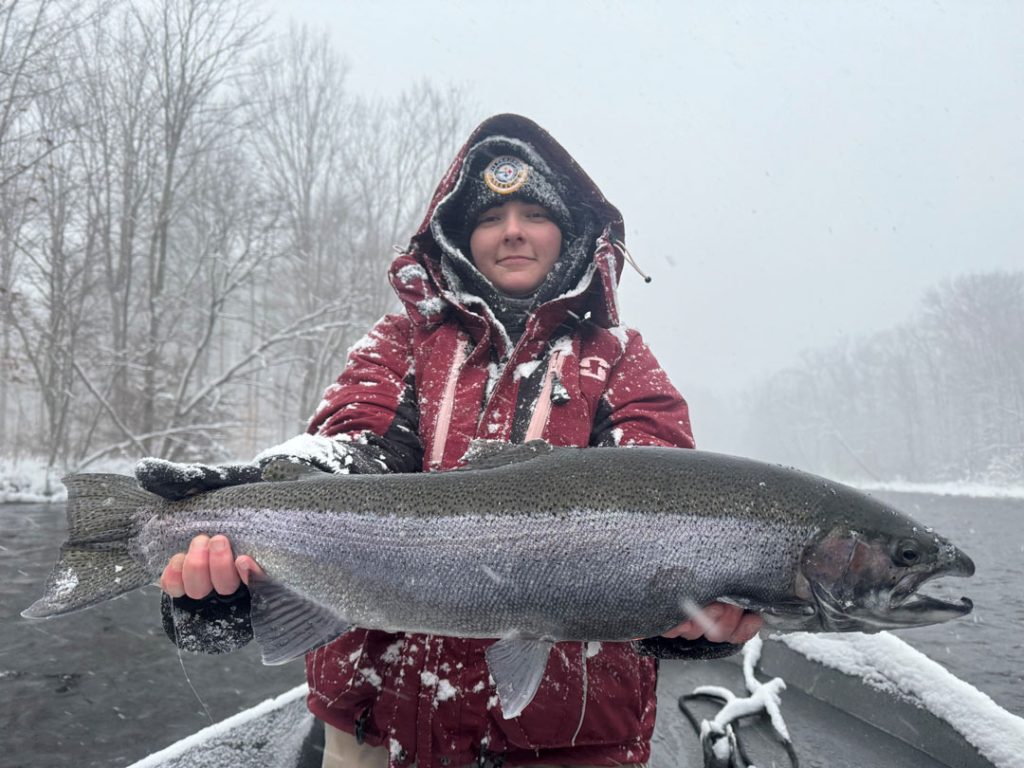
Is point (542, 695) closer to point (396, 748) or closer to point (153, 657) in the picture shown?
point (396, 748)

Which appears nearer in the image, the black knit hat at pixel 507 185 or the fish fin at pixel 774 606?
the fish fin at pixel 774 606

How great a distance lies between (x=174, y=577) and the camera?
6.52 feet

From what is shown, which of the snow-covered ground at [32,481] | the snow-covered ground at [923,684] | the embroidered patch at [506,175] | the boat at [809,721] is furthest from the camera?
the snow-covered ground at [32,481]

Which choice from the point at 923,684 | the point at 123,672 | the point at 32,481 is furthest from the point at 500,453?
the point at 32,481

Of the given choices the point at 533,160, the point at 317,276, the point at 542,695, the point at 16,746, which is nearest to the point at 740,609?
the point at 542,695

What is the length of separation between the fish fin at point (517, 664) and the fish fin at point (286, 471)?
0.82 meters

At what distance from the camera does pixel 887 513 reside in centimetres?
195

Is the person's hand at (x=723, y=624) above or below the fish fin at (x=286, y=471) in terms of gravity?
below

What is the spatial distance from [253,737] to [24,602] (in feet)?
19.6

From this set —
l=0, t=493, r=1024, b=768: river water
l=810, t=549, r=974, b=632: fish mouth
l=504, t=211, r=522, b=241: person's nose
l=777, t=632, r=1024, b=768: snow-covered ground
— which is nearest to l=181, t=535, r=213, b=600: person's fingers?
l=504, t=211, r=522, b=241: person's nose

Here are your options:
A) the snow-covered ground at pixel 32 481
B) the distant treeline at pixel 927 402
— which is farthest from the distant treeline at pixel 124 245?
the distant treeline at pixel 927 402

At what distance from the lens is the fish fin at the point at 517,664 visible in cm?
187

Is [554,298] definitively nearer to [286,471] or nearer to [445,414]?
[445,414]

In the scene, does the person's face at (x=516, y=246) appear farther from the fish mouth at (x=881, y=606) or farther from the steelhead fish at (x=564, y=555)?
the fish mouth at (x=881, y=606)
